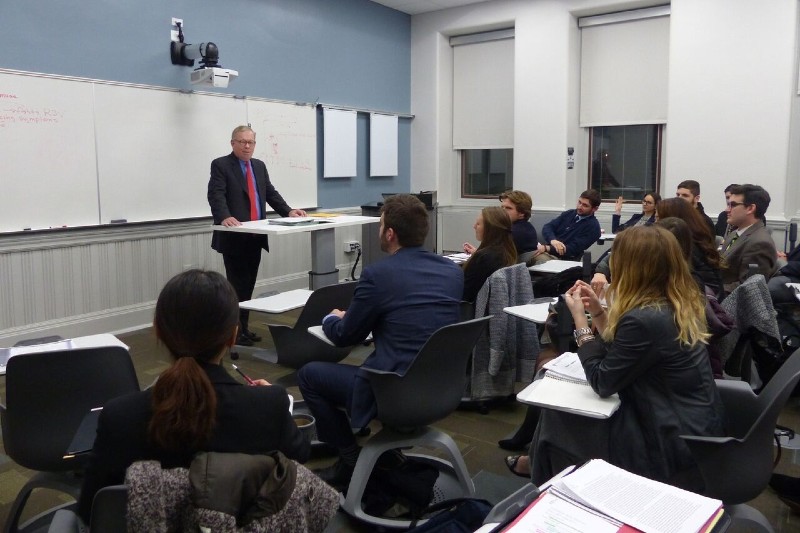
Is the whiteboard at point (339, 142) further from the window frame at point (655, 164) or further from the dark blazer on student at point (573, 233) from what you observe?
the window frame at point (655, 164)

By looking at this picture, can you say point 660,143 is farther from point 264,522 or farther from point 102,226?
point 264,522

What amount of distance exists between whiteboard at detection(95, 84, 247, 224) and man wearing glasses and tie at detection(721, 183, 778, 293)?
419cm

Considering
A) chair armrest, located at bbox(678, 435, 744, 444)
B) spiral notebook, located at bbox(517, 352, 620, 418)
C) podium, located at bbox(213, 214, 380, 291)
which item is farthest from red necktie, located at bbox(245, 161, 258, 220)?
chair armrest, located at bbox(678, 435, 744, 444)

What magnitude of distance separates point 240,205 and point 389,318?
9.70 feet

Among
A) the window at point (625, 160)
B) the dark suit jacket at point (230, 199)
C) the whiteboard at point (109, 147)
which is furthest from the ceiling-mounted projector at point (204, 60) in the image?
the window at point (625, 160)

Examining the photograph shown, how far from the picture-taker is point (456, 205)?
27.6 ft

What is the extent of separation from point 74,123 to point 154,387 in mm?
4184

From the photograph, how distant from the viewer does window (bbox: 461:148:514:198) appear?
26.3 feet

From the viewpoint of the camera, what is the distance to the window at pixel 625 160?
7066mm

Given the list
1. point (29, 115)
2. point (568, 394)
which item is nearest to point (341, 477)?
point (568, 394)

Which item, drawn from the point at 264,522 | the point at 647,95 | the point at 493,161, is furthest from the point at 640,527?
the point at 493,161

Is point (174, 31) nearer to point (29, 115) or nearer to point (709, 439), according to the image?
point (29, 115)

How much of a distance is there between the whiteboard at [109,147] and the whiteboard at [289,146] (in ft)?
0.05

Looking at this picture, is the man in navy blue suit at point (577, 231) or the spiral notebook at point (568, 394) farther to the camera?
the man in navy blue suit at point (577, 231)
